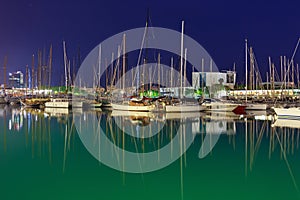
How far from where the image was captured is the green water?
6152 millimetres

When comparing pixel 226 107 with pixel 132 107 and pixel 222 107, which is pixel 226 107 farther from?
pixel 132 107

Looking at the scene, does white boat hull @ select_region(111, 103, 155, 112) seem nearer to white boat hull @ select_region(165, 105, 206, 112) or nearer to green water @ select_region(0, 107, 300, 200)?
white boat hull @ select_region(165, 105, 206, 112)

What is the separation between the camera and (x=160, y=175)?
→ 7551mm

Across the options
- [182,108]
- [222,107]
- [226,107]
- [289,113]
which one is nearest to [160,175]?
[289,113]

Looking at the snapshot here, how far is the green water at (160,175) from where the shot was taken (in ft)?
20.2

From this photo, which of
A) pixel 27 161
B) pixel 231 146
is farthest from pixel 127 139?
pixel 27 161

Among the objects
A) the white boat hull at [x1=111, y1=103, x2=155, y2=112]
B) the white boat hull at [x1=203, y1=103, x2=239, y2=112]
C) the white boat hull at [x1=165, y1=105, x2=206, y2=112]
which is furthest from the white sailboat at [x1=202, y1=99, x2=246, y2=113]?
the white boat hull at [x1=111, y1=103, x2=155, y2=112]

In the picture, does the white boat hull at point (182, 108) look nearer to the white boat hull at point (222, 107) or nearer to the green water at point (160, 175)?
the white boat hull at point (222, 107)

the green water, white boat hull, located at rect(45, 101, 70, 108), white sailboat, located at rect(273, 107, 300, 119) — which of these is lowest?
the green water

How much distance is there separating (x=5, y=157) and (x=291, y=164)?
771 centimetres

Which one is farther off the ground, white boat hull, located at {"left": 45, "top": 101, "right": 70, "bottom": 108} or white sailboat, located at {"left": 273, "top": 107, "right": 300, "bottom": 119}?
white boat hull, located at {"left": 45, "top": 101, "right": 70, "bottom": 108}

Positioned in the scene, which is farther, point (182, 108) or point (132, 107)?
point (132, 107)

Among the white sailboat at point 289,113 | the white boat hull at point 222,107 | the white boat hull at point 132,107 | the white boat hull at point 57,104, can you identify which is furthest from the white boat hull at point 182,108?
the white boat hull at point 57,104

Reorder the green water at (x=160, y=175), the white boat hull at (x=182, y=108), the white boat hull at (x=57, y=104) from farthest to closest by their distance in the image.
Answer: the white boat hull at (x=57, y=104) < the white boat hull at (x=182, y=108) < the green water at (x=160, y=175)
